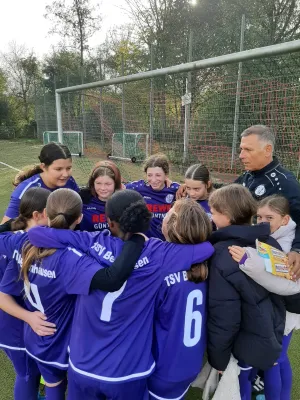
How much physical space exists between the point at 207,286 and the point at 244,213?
420mm

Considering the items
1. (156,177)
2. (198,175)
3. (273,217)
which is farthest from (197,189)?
(273,217)

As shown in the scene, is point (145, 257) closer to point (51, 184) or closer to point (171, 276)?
point (171, 276)

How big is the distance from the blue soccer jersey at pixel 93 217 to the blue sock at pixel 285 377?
1.62 meters

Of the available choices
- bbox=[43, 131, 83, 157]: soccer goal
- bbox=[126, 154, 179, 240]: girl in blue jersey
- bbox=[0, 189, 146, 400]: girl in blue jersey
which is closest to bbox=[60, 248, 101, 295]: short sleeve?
bbox=[0, 189, 146, 400]: girl in blue jersey

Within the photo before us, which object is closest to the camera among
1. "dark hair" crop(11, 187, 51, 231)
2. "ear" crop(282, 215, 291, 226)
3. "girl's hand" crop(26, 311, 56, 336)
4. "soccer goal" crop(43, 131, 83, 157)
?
"girl's hand" crop(26, 311, 56, 336)

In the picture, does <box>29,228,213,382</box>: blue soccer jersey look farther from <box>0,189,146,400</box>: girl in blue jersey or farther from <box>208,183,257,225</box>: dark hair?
<box>208,183,257,225</box>: dark hair

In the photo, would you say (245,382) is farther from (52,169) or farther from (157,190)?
(52,169)

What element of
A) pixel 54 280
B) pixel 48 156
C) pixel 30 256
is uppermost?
pixel 48 156

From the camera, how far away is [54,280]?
155cm

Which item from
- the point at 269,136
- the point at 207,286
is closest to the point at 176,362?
the point at 207,286

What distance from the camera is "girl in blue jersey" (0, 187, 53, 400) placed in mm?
1833

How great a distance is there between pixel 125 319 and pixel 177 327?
258 millimetres

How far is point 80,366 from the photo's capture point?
1.46 metres

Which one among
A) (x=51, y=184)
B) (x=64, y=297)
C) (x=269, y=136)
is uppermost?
(x=269, y=136)
